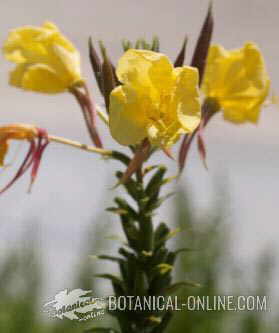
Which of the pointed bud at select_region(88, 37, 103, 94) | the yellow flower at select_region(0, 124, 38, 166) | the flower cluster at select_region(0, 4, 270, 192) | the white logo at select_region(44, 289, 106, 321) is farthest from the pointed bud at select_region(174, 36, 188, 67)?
the white logo at select_region(44, 289, 106, 321)

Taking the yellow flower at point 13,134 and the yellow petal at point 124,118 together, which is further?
the yellow flower at point 13,134

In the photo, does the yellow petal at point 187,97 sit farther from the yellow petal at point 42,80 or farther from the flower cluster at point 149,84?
the yellow petal at point 42,80

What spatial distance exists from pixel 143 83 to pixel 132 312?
54 centimetres

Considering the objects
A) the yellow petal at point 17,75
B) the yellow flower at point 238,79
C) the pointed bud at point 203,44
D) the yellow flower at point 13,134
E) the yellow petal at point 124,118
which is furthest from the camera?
the yellow petal at point 17,75

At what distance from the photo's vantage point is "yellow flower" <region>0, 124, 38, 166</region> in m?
1.71

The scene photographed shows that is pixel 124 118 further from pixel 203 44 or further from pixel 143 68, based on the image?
pixel 203 44

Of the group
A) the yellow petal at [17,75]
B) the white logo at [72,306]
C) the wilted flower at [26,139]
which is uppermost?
the yellow petal at [17,75]

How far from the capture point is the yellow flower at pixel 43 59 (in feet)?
6.16

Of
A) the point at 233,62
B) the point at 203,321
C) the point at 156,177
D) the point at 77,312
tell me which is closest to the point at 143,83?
the point at 156,177

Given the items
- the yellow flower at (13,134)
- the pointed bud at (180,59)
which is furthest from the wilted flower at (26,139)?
the pointed bud at (180,59)

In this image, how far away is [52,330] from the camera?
3656 millimetres

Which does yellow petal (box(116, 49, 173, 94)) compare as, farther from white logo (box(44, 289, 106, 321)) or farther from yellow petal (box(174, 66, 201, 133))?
white logo (box(44, 289, 106, 321))

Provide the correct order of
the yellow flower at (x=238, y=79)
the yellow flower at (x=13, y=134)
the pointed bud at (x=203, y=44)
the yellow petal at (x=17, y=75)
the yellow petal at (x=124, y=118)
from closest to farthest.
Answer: the yellow petal at (x=124, y=118)
the pointed bud at (x=203, y=44)
the yellow flower at (x=13, y=134)
the yellow flower at (x=238, y=79)
the yellow petal at (x=17, y=75)

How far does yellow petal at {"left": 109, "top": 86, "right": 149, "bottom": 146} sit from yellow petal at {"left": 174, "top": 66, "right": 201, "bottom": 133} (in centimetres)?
10
